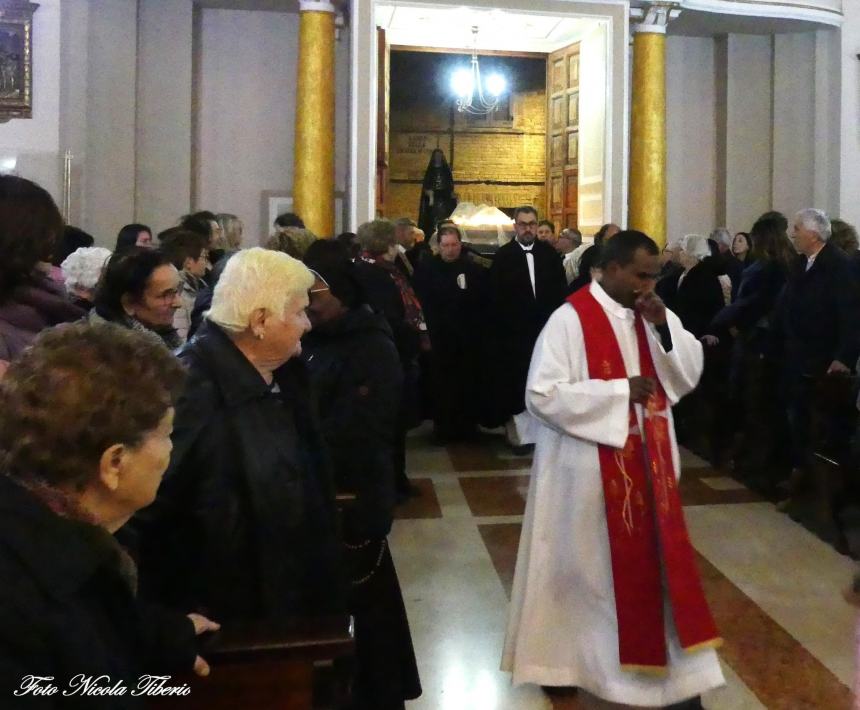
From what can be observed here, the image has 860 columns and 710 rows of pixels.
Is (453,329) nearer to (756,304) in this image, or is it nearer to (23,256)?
(756,304)

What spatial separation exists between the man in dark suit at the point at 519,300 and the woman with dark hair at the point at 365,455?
4.33 metres

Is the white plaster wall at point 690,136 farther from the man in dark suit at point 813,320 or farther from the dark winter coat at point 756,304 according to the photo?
the man in dark suit at point 813,320

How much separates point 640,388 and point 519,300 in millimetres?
4153

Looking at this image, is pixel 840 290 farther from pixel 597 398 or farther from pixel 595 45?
pixel 595 45

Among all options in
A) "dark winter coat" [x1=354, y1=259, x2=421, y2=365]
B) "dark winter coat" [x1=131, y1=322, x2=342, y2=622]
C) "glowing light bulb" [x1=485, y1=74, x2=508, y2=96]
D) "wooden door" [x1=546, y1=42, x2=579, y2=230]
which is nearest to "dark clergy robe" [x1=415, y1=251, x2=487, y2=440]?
"dark winter coat" [x1=354, y1=259, x2=421, y2=365]

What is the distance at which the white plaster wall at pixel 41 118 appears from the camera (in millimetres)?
8562

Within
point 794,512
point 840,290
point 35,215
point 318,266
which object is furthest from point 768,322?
point 35,215

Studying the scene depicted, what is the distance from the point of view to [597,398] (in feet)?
9.79

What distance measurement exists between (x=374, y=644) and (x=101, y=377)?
1.67 metres

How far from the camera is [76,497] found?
1.26 m

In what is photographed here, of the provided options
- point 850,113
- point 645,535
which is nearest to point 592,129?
point 850,113

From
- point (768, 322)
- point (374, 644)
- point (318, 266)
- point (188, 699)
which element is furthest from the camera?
point (768, 322)

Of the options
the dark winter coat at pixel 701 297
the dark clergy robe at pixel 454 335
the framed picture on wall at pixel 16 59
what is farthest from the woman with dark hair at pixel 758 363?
the framed picture on wall at pixel 16 59

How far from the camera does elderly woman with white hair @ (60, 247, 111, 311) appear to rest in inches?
Answer: 142
